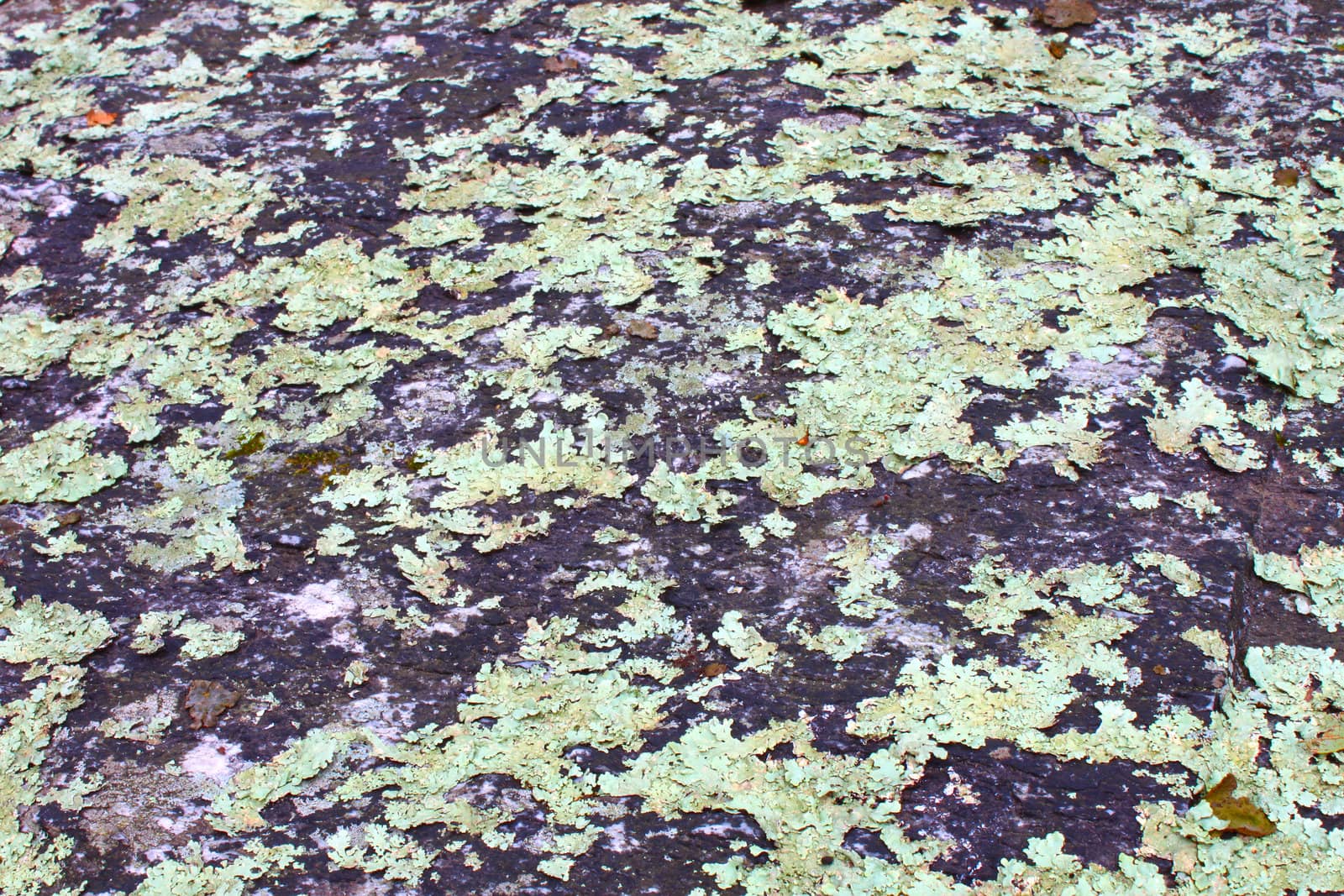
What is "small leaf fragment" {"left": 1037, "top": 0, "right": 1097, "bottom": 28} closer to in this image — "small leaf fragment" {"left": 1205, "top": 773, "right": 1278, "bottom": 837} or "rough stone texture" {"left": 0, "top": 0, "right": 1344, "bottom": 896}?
"rough stone texture" {"left": 0, "top": 0, "right": 1344, "bottom": 896}

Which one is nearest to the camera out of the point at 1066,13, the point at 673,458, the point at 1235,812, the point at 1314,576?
the point at 1235,812

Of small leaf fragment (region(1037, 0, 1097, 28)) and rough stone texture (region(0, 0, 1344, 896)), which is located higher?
small leaf fragment (region(1037, 0, 1097, 28))

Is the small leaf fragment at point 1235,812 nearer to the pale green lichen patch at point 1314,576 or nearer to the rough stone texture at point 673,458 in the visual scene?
the rough stone texture at point 673,458

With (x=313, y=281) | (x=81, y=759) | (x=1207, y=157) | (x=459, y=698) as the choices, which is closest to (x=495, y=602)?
(x=459, y=698)

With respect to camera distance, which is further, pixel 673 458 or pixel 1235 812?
pixel 673 458

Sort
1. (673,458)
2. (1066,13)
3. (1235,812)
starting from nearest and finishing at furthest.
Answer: (1235,812) < (673,458) < (1066,13)

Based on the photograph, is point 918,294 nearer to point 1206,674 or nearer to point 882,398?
point 882,398

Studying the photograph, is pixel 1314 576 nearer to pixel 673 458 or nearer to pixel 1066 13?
pixel 673 458

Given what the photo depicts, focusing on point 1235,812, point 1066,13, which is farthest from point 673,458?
point 1066,13

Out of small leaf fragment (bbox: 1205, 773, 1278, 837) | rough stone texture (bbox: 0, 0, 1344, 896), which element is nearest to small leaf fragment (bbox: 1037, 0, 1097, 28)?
rough stone texture (bbox: 0, 0, 1344, 896)

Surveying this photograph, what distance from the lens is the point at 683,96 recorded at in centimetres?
319

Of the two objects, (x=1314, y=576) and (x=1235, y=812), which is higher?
(x=1314, y=576)

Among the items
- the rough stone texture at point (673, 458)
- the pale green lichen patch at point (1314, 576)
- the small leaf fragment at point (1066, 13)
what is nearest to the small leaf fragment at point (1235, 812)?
the rough stone texture at point (673, 458)

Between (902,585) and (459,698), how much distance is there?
101 cm
